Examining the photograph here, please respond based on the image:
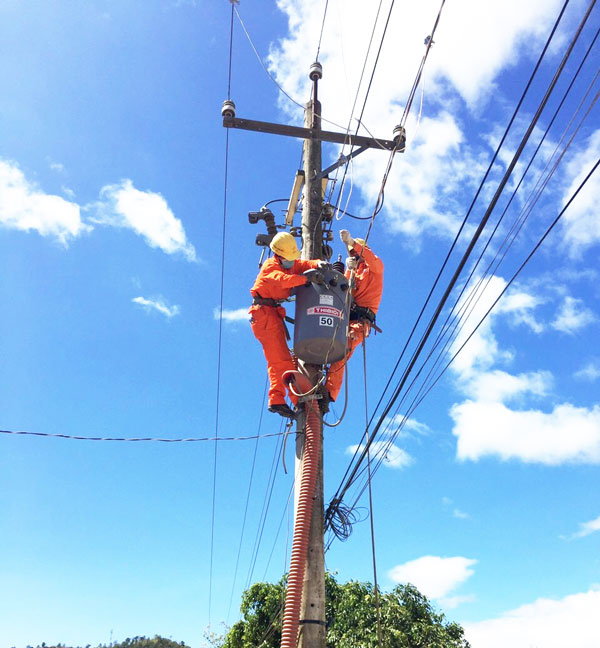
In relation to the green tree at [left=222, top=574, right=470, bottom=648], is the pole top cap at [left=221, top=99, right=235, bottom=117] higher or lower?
higher

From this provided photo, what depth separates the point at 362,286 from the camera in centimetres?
702

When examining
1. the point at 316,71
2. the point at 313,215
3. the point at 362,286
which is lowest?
the point at 362,286

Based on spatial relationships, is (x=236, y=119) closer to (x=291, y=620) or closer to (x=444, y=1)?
(x=444, y=1)

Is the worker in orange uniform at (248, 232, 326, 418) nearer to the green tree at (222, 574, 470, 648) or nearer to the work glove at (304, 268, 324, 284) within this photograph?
the work glove at (304, 268, 324, 284)

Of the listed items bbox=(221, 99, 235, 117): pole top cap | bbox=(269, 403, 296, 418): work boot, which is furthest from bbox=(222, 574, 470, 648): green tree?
bbox=(221, 99, 235, 117): pole top cap

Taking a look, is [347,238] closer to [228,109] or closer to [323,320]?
[323,320]

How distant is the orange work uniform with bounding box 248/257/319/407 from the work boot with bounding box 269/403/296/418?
0.04 m

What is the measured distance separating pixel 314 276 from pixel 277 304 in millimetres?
626

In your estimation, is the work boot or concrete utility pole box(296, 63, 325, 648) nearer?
concrete utility pole box(296, 63, 325, 648)

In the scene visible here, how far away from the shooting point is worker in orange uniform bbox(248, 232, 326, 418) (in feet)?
21.3

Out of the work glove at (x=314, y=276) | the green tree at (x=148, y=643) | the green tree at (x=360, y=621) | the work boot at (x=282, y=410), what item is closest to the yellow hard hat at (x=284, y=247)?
the work glove at (x=314, y=276)

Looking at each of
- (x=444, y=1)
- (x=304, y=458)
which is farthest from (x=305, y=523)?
(x=444, y=1)

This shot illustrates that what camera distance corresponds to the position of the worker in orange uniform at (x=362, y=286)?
22.9ft

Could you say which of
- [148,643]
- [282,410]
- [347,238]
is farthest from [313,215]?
[148,643]
